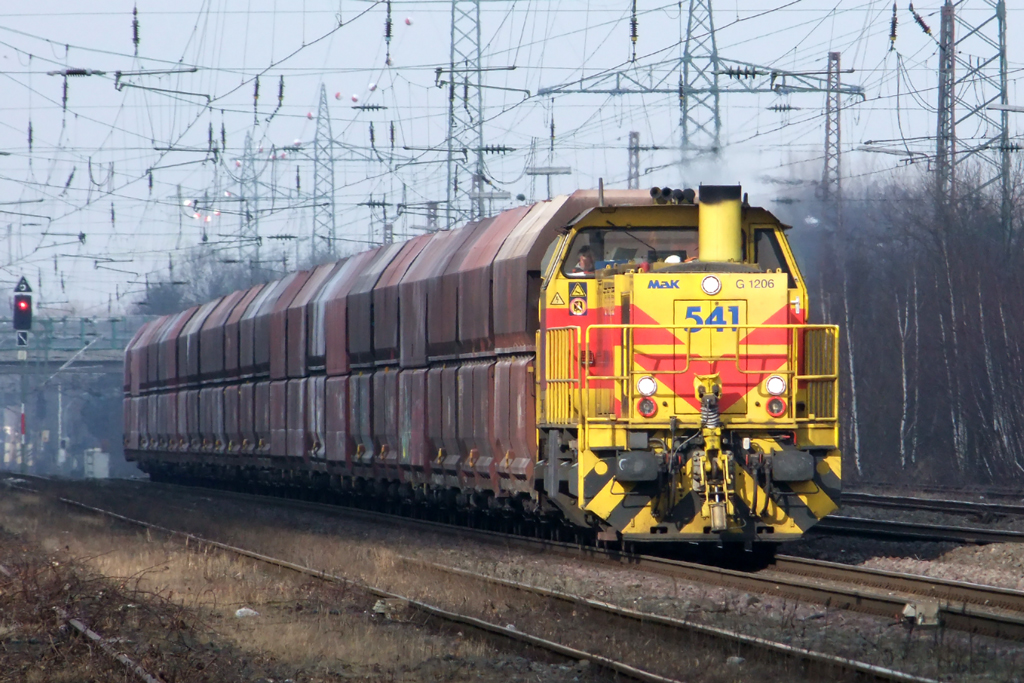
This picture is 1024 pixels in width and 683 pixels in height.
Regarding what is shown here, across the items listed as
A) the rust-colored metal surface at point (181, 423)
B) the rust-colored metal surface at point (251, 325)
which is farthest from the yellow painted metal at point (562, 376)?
the rust-colored metal surface at point (181, 423)

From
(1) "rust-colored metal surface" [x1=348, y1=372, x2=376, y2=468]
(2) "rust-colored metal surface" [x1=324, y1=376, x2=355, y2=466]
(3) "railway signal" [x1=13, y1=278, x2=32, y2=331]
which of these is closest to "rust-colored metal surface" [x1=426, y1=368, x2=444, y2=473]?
(1) "rust-colored metal surface" [x1=348, y1=372, x2=376, y2=468]

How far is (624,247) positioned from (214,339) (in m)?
18.4

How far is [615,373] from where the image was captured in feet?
36.9

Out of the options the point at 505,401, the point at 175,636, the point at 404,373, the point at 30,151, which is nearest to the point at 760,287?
the point at 505,401

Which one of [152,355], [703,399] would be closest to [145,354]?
[152,355]

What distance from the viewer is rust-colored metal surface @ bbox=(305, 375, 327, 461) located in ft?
70.4

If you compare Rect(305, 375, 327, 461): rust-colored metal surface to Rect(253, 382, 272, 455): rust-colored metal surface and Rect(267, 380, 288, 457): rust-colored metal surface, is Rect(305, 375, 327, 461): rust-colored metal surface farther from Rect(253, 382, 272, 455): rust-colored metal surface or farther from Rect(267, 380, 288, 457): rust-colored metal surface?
Rect(253, 382, 272, 455): rust-colored metal surface

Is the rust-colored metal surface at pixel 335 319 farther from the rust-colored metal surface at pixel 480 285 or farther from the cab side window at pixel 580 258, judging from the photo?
the cab side window at pixel 580 258

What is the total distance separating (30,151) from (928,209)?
76.4 ft

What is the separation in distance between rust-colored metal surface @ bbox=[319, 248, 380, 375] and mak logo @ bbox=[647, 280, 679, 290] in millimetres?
9754

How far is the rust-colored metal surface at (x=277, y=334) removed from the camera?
78.0ft

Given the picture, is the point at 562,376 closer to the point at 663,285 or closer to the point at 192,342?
the point at 663,285

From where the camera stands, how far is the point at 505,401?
1376cm

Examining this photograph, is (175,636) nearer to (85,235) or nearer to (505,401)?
(505,401)
